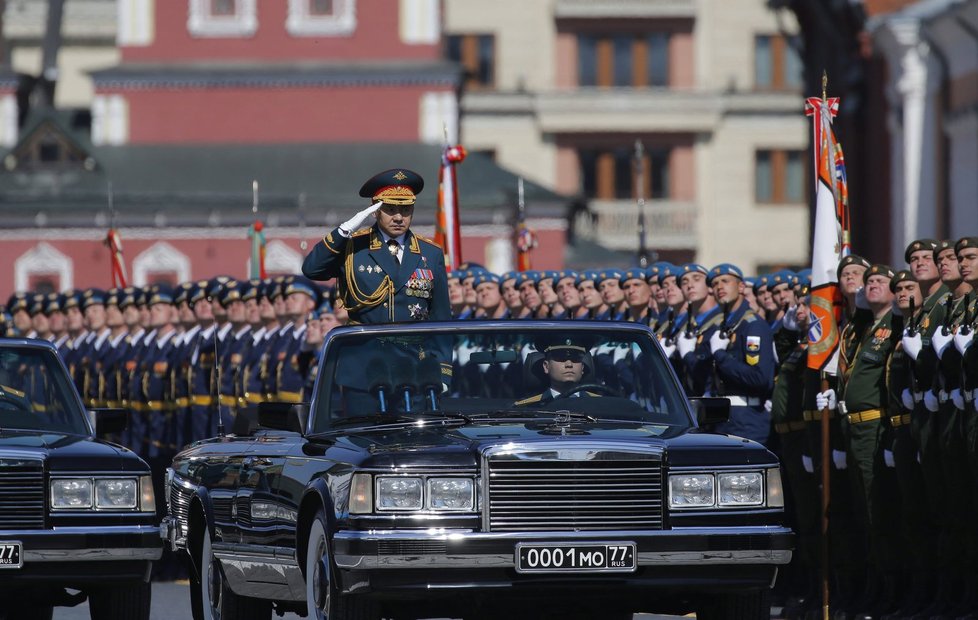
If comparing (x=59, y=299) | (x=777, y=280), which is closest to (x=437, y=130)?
(x=59, y=299)

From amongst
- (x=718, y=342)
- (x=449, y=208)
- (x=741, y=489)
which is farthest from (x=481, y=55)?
(x=741, y=489)

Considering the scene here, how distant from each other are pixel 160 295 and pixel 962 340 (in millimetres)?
12516

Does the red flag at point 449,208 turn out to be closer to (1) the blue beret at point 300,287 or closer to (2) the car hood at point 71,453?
(1) the blue beret at point 300,287

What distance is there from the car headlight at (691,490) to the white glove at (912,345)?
348 centimetres

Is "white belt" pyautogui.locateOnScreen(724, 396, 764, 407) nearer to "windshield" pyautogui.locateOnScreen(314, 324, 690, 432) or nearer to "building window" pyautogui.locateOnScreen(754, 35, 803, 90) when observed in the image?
"windshield" pyautogui.locateOnScreen(314, 324, 690, 432)

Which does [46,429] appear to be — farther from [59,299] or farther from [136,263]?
[136,263]

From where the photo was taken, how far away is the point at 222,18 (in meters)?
60.1

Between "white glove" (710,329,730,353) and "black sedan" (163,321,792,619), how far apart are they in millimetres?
4532

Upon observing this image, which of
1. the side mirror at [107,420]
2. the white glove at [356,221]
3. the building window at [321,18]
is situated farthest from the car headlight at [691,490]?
the building window at [321,18]

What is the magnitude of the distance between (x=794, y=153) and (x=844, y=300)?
65.7m

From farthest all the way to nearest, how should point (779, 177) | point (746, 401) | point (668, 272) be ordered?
point (779, 177) < point (668, 272) < point (746, 401)

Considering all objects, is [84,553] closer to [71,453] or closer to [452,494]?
[71,453]

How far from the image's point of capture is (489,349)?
11906mm

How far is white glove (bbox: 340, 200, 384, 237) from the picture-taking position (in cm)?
1368
